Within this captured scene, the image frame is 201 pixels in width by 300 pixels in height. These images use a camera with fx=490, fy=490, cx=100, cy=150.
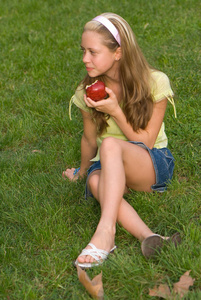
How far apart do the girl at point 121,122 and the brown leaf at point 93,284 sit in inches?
10.7

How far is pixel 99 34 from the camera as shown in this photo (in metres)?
3.18

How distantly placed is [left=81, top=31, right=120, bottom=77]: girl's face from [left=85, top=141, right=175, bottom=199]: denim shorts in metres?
0.56

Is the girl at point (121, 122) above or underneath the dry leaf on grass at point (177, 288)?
above

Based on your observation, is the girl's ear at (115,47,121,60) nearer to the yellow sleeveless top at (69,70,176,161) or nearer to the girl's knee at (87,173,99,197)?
the yellow sleeveless top at (69,70,176,161)

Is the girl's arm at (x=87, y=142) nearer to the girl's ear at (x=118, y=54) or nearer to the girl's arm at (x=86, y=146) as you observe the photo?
the girl's arm at (x=86, y=146)

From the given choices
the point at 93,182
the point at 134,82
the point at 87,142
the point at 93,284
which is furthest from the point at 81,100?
the point at 93,284

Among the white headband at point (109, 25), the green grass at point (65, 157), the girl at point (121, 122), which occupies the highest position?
the white headband at point (109, 25)

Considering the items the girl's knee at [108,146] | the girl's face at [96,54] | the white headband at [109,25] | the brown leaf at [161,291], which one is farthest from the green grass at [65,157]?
the white headband at [109,25]

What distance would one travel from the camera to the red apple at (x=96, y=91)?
326 cm

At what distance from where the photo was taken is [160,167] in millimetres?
3373

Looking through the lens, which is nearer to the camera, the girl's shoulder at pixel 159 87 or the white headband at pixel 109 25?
the white headband at pixel 109 25

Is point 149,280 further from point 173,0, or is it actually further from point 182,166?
point 173,0

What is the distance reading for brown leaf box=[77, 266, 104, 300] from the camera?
8.36 ft

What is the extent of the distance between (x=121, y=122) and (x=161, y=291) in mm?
1247
